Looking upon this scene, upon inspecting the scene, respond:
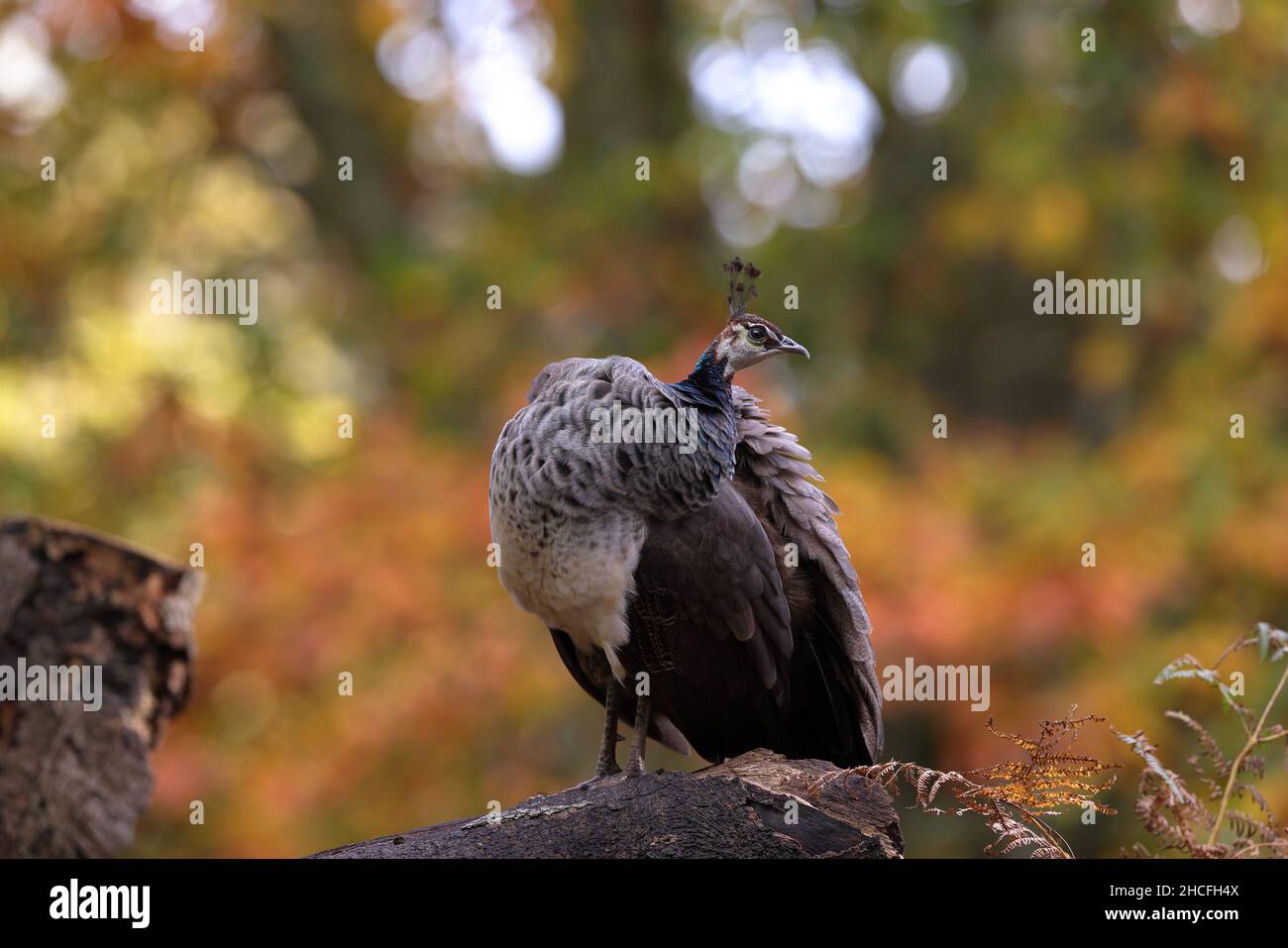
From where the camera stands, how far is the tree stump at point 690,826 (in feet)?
11.9

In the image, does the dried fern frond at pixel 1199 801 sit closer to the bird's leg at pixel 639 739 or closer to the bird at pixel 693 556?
the bird at pixel 693 556

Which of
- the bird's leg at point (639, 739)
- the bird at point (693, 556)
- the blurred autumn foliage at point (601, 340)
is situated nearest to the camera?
the bird at point (693, 556)

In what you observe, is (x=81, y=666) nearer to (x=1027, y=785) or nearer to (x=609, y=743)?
(x=609, y=743)

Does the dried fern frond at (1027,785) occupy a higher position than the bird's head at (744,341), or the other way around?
the bird's head at (744,341)

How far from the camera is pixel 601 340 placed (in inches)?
392

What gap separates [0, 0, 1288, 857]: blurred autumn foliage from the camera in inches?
345

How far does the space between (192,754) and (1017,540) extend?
5.32 meters

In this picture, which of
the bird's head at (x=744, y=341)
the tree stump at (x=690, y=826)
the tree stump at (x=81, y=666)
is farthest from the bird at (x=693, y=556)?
the tree stump at (x=81, y=666)

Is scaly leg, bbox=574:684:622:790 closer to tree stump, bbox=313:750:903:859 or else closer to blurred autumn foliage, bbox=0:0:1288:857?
tree stump, bbox=313:750:903:859

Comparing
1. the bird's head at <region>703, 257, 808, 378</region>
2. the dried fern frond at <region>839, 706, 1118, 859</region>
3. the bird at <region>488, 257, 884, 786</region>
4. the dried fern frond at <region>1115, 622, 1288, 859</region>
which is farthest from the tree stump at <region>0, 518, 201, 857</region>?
the dried fern frond at <region>1115, 622, 1288, 859</region>

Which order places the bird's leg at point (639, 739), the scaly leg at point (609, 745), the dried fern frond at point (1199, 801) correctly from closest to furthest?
the dried fern frond at point (1199, 801) < the bird's leg at point (639, 739) < the scaly leg at point (609, 745)

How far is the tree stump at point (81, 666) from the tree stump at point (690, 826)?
5.59 feet

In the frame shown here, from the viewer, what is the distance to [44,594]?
516 centimetres
